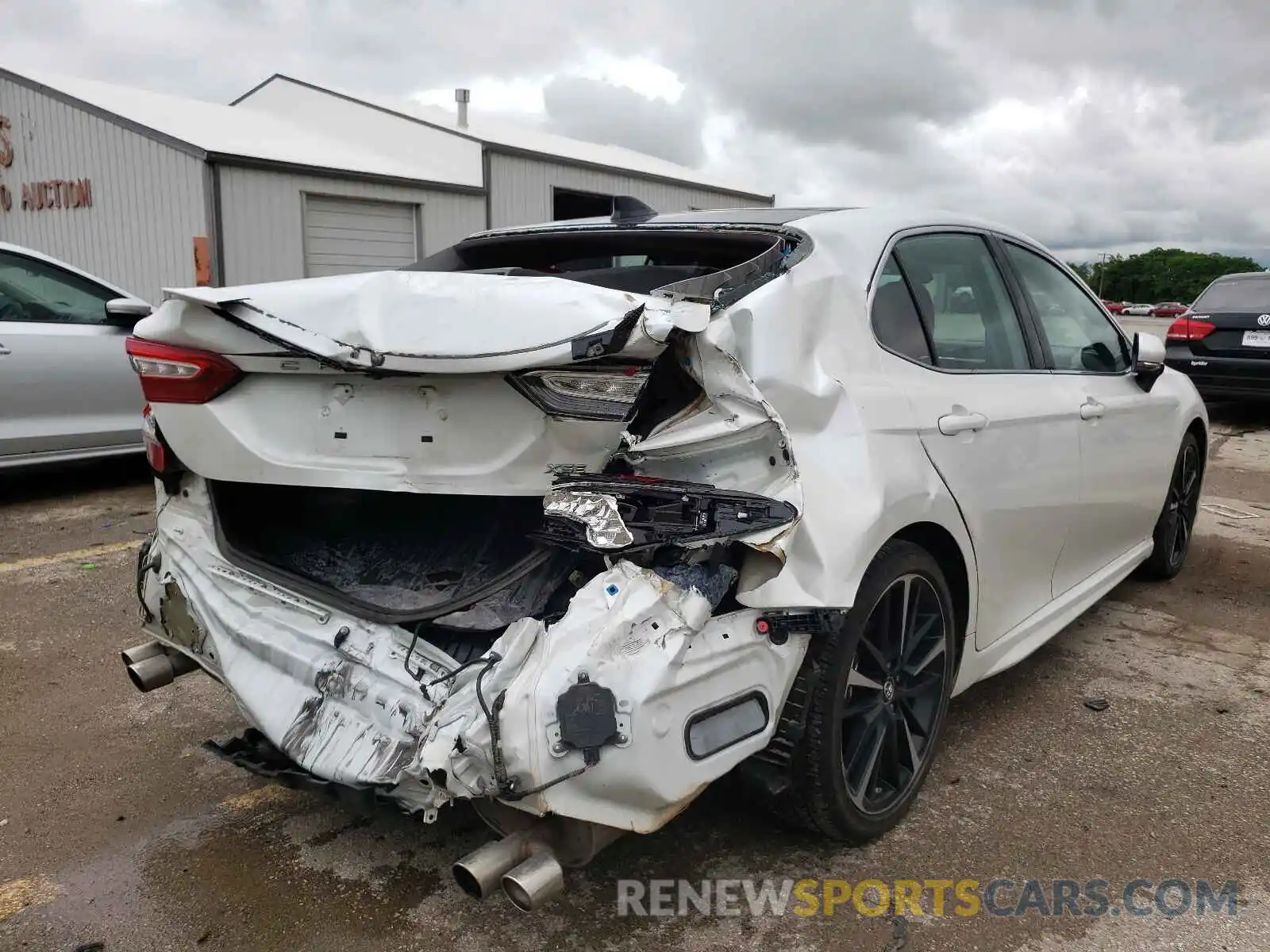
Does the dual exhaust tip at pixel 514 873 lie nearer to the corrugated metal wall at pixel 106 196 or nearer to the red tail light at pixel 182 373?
the red tail light at pixel 182 373

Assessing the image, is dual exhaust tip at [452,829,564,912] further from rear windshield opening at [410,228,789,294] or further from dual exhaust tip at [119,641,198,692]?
rear windshield opening at [410,228,789,294]

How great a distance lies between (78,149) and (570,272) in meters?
12.2

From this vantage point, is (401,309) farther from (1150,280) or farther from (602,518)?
(1150,280)

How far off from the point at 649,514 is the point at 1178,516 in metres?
3.83

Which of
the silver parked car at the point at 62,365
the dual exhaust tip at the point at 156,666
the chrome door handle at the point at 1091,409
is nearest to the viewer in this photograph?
the dual exhaust tip at the point at 156,666

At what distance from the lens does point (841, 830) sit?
2393 millimetres

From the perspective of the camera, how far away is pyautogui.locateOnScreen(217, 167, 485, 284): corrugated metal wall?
37.2ft

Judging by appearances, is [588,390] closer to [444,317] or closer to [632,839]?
[444,317]

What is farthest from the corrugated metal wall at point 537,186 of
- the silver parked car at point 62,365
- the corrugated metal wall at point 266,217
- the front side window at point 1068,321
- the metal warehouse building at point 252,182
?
the front side window at point 1068,321

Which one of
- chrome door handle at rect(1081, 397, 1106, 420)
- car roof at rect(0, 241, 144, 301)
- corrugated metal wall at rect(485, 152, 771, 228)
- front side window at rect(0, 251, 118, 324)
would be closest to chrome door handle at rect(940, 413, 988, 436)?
chrome door handle at rect(1081, 397, 1106, 420)

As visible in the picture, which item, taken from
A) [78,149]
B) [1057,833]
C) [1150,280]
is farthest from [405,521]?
[1150,280]

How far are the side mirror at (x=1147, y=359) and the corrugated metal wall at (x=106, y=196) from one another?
10201 mm

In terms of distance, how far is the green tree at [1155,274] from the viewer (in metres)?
105

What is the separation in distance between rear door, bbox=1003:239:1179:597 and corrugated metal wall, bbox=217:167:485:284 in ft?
32.5
